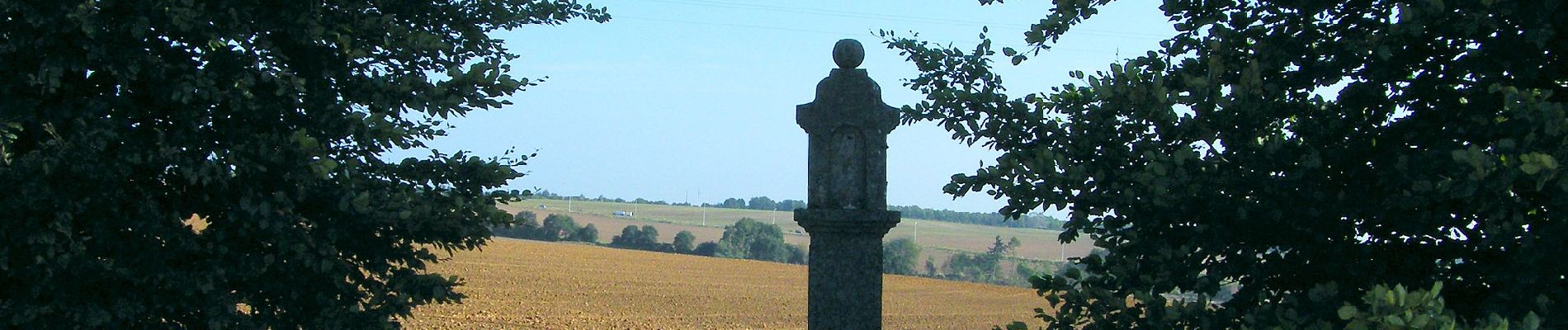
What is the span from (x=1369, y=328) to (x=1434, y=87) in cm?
182

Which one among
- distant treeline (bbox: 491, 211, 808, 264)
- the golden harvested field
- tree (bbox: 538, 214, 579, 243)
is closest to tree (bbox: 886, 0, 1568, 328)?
the golden harvested field

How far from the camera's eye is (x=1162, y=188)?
5.84 meters

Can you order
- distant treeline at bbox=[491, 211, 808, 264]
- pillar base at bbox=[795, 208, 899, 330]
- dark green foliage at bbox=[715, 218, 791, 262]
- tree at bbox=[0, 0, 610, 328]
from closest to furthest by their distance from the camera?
tree at bbox=[0, 0, 610, 328], pillar base at bbox=[795, 208, 899, 330], distant treeline at bbox=[491, 211, 808, 264], dark green foliage at bbox=[715, 218, 791, 262]

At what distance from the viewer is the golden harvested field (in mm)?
22828

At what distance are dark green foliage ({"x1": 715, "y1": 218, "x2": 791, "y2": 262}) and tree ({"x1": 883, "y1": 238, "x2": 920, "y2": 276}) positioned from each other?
5586 millimetres

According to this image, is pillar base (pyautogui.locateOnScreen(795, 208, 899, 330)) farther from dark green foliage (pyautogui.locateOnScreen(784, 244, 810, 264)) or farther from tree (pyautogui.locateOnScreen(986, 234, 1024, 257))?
tree (pyautogui.locateOnScreen(986, 234, 1024, 257))

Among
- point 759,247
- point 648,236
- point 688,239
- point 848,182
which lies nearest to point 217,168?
point 848,182

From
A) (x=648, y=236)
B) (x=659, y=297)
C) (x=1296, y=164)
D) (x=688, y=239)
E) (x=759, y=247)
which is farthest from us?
(x=759, y=247)

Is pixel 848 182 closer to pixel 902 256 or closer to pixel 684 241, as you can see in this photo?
pixel 684 241

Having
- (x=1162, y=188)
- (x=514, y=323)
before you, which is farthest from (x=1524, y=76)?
(x=514, y=323)

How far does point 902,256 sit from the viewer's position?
68000mm

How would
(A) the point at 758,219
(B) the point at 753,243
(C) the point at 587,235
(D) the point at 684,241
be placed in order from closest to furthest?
1. (C) the point at 587,235
2. (D) the point at 684,241
3. (B) the point at 753,243
4. (A) the point at 758,219

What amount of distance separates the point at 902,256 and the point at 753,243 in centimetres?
891

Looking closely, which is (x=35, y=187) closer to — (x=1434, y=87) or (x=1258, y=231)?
(x=1258, y=231)
